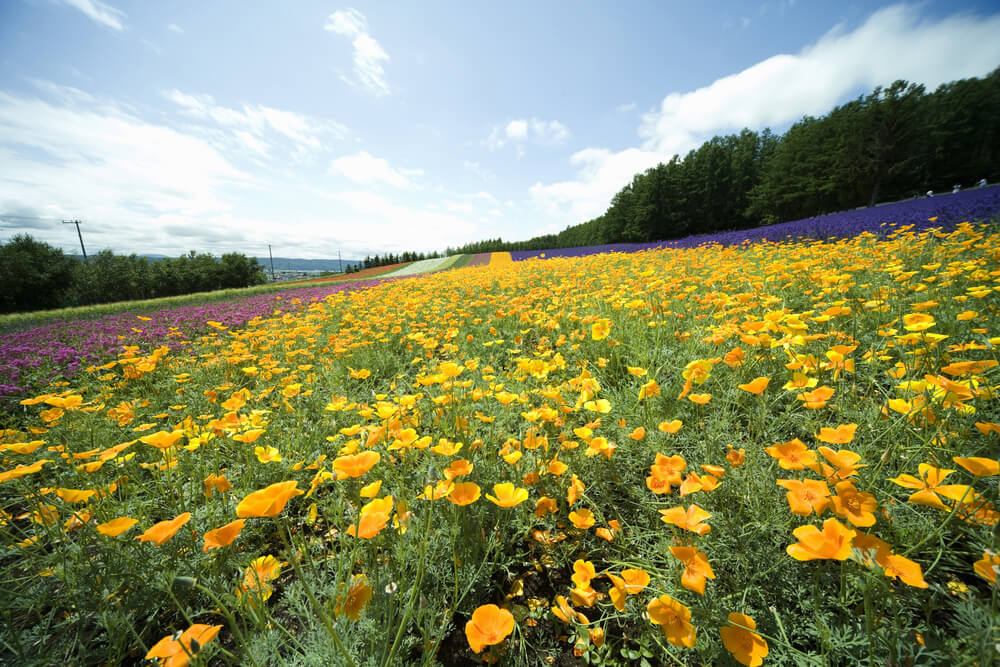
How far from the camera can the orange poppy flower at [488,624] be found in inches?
35.4

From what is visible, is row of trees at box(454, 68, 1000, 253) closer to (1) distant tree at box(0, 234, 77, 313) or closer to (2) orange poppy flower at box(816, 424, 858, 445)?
(2) orange poppy flower at box(816, 424, 858, 445)

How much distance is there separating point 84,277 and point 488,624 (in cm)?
5521

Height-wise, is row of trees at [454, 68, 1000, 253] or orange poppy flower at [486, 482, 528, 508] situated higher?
row of trees at [454, 68, 1000, 253]

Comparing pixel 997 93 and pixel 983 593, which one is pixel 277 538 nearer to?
pixel 983 593

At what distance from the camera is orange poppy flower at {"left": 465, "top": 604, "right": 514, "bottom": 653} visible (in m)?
→ 0.90

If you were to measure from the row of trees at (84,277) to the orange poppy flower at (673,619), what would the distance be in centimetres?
5344

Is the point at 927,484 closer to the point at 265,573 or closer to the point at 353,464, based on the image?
the point at 353,464

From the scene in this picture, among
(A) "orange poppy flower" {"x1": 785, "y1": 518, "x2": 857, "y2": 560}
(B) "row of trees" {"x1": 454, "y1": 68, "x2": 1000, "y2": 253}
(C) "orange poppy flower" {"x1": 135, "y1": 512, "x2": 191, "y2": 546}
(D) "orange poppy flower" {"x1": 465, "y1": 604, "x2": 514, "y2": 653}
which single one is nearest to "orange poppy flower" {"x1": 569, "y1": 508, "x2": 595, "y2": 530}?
(D) "orange poppy flower" {"x1": 465, "y1": 604, "x2": 514, "y2": 653}

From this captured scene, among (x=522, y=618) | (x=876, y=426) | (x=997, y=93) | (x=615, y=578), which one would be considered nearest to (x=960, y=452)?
(x=876, y=426)

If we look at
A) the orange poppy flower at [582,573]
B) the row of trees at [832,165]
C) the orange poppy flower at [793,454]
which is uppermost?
the row of trees at [832,165]

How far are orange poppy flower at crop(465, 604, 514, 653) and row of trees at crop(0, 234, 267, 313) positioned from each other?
174 feet

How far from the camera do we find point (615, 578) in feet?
3.36

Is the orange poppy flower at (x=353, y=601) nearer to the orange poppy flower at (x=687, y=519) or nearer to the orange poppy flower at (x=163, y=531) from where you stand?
the orange poppy flower at (x=163, y=531)

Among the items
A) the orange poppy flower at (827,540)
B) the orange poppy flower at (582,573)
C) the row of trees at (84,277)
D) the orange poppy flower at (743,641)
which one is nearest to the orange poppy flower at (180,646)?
the orange poppy flower at (582,573)
